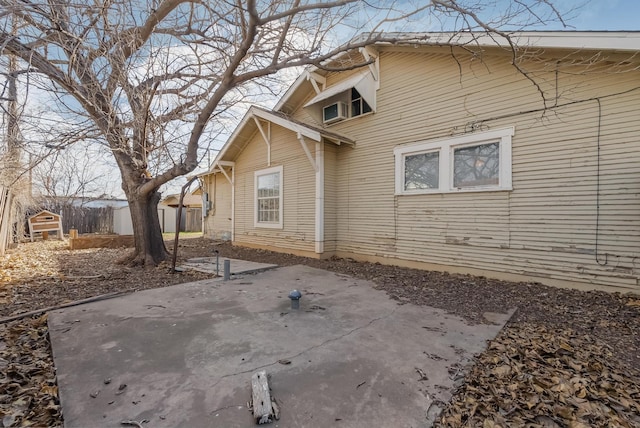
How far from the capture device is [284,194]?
9.19 meters

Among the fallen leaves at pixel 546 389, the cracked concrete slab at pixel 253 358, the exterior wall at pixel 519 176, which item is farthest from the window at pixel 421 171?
the fallen leaves at pixel 546 389

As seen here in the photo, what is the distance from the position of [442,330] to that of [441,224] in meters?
3.51

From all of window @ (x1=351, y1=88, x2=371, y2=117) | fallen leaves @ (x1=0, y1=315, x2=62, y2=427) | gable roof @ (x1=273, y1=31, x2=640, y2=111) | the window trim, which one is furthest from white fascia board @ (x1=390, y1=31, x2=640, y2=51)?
fallen leaves @ (x1=0, y1=315, x2=62, y2=427)

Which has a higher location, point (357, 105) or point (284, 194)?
point (357, 105)

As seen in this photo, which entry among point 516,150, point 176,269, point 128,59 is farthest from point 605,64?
point 176,269

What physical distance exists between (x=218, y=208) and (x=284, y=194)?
5.55 meters

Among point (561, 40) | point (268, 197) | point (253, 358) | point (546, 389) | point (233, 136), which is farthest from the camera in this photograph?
point (233, 136)

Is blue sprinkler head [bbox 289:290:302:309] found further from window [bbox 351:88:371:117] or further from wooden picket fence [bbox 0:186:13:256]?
wooden picket fence [bbox 0:186:13:256]

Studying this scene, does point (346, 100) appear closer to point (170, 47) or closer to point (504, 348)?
point (170, 47)

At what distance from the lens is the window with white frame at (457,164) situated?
18.2 feet

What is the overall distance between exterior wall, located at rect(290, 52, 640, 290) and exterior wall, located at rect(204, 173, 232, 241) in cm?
715

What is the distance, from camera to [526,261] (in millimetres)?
5301

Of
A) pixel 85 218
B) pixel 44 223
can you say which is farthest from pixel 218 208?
pixel 85 218

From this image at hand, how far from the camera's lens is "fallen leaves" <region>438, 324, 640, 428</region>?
1854 mm
